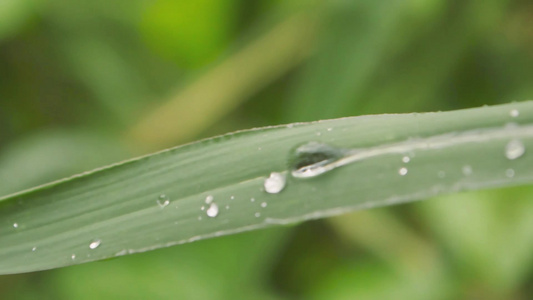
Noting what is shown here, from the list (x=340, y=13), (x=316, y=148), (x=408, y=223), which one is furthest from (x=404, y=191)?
(x=408, y=223)

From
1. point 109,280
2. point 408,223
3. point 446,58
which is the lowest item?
point 109,280

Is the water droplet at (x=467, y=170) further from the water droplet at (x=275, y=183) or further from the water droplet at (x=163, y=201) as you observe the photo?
the water droplet at (x=163, y=201)

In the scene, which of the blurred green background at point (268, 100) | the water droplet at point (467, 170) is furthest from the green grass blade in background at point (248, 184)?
the blurred green background at point (268, 100)

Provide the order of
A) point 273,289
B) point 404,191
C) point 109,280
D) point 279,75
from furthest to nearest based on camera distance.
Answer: point 279,75, point 273,289, point 109,280, point 404,191

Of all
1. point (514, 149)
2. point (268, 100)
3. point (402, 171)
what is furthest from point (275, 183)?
point (268, 100)

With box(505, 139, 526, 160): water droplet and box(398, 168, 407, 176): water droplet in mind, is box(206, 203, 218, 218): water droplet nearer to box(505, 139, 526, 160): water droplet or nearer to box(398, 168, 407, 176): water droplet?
box(398, 168, 407, 176): water droplet

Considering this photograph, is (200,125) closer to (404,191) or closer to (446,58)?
(446,58)

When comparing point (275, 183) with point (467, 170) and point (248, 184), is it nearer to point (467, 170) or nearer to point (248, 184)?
point (248, 184)
